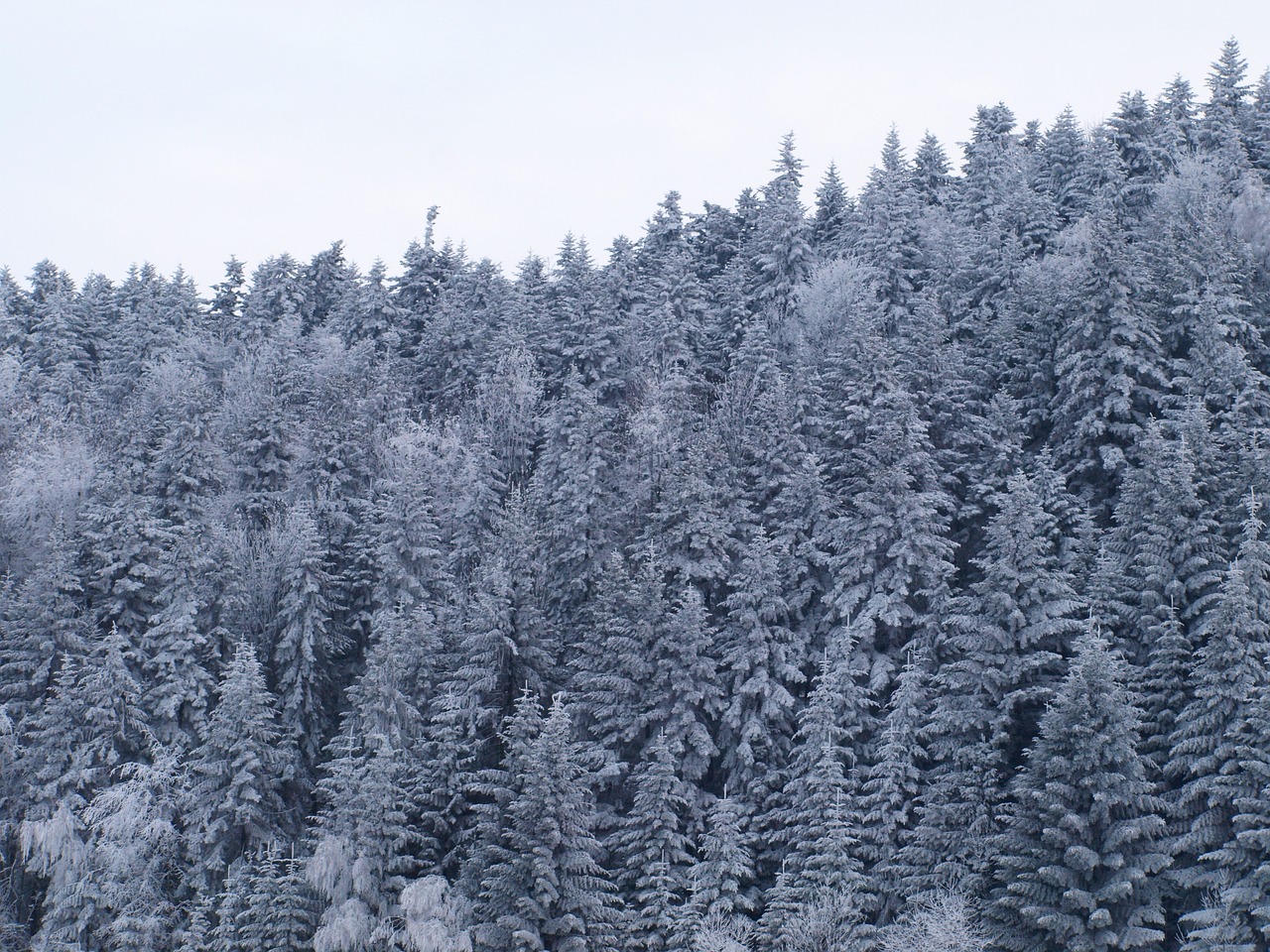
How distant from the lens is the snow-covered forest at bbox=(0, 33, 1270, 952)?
104 ft

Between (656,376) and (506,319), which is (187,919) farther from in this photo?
(506,319)

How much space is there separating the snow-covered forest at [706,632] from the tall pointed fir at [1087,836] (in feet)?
0.35

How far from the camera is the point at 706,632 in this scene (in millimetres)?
38531

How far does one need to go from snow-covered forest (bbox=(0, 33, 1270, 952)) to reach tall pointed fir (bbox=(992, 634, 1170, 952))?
0.11 m

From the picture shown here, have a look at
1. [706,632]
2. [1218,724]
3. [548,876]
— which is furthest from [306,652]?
[1218,724]

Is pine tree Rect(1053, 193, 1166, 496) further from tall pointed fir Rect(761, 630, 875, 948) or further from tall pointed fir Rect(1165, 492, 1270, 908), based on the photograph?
tall pointed fir Rect(761, 630, 875, 948)

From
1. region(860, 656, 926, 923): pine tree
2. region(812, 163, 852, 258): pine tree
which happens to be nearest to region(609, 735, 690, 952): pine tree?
region(860, 656, 926, 923): pine tree

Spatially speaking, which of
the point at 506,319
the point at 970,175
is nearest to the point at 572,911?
the point at 506,319

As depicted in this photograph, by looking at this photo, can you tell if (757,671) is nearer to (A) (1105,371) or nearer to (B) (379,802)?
(B) (379,802)

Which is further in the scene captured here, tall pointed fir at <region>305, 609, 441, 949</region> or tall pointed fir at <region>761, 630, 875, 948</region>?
tall pointed fir at <region>305, 609, 441, 949</region>

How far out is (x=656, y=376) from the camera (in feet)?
167

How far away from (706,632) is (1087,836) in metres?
13.6

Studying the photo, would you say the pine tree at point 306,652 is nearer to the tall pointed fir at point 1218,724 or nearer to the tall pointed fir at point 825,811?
the tall pointed fir at point 825,811

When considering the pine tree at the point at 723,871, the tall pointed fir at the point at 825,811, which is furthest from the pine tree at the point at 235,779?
the tall pointed fir at the point at 825,811
